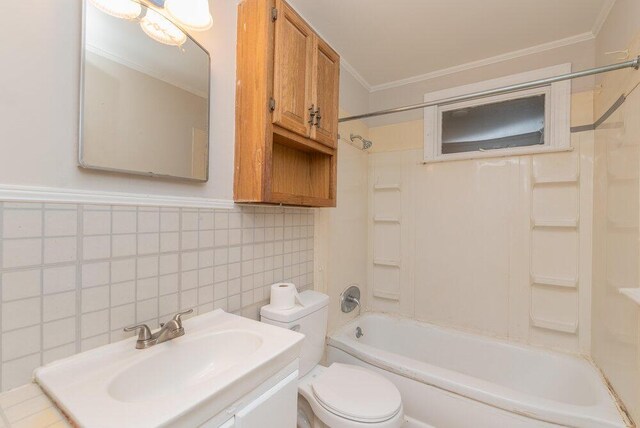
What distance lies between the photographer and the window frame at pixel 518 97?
182 centimetres

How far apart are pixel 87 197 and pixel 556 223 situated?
2.43 metres

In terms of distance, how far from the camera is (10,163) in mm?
720

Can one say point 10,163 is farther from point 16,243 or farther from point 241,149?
point 241,149

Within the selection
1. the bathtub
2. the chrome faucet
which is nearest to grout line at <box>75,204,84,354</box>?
the chrome faucet

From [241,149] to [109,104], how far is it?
52 centimetres

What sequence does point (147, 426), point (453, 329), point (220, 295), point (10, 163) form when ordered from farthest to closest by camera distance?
point (453, 329), point (220, 295), point (10, 163), point (147, 426)

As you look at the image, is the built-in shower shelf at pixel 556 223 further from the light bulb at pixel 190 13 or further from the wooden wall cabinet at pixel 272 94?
the light bulb at pixel 190 13

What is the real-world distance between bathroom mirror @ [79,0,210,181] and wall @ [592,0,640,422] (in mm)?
1763

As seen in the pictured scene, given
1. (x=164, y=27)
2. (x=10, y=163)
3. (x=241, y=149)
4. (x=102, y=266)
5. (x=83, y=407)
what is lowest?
(x=83, y=407)

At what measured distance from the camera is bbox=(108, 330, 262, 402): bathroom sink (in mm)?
829

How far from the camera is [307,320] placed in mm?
1470

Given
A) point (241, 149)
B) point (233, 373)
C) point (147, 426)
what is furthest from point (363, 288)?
point (147, 426)

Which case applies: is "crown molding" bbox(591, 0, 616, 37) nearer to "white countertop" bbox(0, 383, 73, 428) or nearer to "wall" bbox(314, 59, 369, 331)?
"wall" bbox(314, 59, 369, 331)

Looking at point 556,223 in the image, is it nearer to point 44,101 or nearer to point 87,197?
point 87,197
